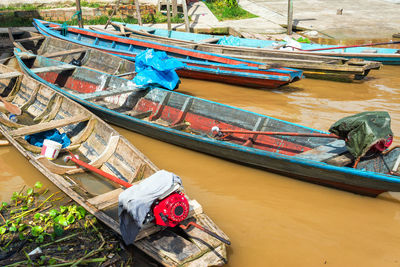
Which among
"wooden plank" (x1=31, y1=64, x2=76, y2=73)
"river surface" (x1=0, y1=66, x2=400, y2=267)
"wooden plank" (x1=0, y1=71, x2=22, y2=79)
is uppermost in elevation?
"wooden plank" (x1=0, y1=71, x2=22, y2=79)

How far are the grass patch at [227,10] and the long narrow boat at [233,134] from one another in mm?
12297

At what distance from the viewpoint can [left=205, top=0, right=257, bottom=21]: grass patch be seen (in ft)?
64.9

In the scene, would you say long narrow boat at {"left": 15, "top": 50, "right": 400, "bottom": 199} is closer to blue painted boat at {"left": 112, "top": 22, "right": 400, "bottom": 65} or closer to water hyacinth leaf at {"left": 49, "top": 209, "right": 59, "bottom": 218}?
water hyacinth leaf at {"left": 49, "top": 209, "right": 59, "bottom": 218}

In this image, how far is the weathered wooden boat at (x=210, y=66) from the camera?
31.2 feet

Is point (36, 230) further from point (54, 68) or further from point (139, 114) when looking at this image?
Answer: point (54, 68)

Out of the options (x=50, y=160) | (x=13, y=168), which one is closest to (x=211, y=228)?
(x=50, y=160)

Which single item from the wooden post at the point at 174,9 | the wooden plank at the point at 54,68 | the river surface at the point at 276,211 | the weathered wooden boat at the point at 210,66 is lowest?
the river surface at the point at 276,211

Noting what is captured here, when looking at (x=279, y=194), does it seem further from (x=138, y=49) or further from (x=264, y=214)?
(x=138, y=49)

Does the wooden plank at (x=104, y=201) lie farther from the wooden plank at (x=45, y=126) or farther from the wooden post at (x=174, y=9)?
the wooden post at (x=174, y=9)

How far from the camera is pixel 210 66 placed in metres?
10.5

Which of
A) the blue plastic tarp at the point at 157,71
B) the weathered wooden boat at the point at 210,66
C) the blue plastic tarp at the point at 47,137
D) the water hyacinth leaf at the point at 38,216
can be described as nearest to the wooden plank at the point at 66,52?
the weathered wooden boat at the point at 210,66

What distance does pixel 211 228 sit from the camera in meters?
4.16

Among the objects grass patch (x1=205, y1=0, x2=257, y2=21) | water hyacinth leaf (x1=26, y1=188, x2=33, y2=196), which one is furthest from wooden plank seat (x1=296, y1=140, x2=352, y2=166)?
grass patch (x1=205, y1=0, x2=257, y2=21)

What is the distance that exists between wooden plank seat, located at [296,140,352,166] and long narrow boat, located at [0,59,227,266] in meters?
2.16
